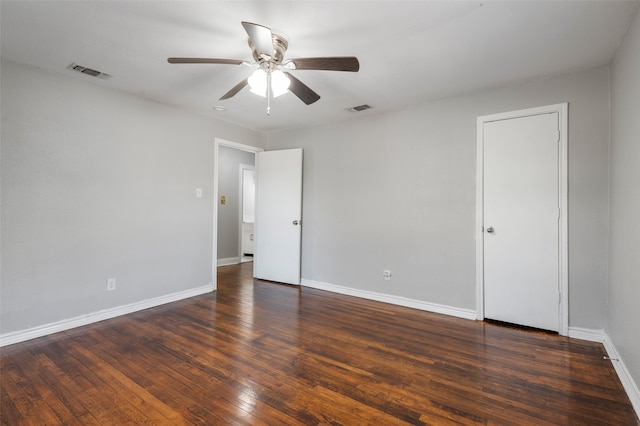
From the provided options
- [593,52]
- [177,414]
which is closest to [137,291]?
[177,414]

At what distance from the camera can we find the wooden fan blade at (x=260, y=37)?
5.37 feet

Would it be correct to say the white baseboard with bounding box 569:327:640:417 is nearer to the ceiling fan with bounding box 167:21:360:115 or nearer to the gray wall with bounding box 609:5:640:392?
the gray wall with bounding box 609:5:640:392

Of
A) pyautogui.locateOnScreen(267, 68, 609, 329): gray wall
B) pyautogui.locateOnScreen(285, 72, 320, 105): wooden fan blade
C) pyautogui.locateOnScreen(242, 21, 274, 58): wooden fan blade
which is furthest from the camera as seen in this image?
pyautogui.locateOnScreen(267, 68, 609, 329): gray wall

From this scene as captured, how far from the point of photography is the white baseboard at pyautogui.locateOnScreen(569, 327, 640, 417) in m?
1.81

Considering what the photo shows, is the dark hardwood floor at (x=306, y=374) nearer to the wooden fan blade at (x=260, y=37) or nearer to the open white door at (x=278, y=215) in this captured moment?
the open white door at (x=278, y=215)

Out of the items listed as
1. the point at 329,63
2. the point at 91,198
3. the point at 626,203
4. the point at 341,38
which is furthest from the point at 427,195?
the point at 91,198

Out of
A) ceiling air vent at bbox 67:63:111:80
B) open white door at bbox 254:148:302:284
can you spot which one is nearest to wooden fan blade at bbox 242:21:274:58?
ceiling air vent at bbox 67:63:111:80

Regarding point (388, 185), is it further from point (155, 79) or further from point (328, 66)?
point (155, 79)

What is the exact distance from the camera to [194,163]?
396 centimetres

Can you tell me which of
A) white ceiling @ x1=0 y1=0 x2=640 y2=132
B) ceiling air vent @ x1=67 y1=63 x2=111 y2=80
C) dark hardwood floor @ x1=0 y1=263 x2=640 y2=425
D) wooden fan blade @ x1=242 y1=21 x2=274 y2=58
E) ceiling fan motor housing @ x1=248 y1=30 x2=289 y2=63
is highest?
white ceiling @ x1=0 y1=0 x2=640 y2=132

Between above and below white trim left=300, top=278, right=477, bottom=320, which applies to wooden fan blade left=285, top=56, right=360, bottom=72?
above

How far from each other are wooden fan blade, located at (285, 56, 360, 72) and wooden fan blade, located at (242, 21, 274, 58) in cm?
20

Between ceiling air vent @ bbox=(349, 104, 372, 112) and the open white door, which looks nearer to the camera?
ceiling air vent @ bbox=(349, 104, 372, 112)

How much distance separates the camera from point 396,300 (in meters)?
3.74
